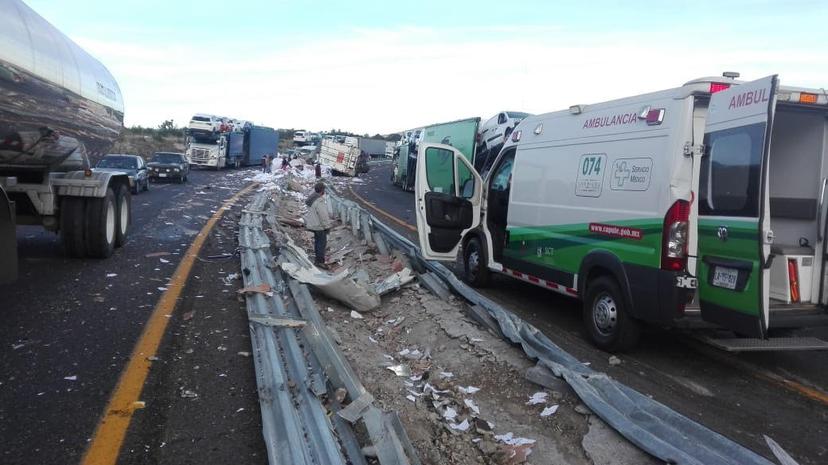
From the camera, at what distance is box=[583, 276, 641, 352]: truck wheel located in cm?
618

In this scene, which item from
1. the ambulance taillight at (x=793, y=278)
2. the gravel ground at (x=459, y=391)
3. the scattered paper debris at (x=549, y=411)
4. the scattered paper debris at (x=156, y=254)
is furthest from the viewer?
the scattered paper debris at (x=156, y=254)

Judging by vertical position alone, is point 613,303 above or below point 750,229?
below

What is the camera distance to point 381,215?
20.7 metres

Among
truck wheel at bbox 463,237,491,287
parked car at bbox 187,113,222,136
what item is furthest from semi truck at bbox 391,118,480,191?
parked car at bbox 187,113,222,136

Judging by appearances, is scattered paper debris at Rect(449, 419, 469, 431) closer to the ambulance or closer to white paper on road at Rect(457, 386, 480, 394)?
white paper on road at Rect(457, 386, 480, 394)

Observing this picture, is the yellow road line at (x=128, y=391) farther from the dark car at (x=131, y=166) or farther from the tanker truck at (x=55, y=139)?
the dark car at (x=131, y=166)

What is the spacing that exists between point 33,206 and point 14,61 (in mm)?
3139

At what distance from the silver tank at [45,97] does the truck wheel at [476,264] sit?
19.4 feet


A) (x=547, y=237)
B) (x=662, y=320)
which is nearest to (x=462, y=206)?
(x=547, y=237)

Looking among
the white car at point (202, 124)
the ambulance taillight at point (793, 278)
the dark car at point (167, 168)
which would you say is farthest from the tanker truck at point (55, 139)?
the white car at point (202, 124)

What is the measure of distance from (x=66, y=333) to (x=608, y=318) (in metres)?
5.21

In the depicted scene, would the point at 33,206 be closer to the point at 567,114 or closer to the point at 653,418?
the point at 567,114

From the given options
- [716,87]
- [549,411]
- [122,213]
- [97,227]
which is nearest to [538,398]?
[549,411]

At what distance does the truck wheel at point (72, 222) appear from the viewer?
959 centimetres
